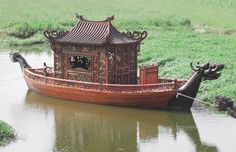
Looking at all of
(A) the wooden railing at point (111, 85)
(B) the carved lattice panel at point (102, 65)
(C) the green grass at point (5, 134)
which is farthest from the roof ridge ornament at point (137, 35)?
(C) the green grass at point (5, 134)

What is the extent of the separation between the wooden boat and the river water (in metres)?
0.56

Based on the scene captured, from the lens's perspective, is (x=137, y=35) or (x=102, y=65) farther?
(x=137, y=35)

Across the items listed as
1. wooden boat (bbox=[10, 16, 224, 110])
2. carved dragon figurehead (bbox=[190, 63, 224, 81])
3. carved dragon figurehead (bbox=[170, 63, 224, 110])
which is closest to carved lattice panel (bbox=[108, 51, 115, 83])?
wooden boat (bbox=[10, 16, 224, 110])

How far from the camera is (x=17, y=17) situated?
70.1 m

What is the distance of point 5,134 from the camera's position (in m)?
26.5

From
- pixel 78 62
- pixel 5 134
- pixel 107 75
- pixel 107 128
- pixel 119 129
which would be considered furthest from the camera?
pixel 78 62

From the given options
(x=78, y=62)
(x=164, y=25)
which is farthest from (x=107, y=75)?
(x=164, y=25)

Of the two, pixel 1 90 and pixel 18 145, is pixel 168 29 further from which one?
pixel 18 145

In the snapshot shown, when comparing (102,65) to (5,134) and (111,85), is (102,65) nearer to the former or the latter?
(111,85)

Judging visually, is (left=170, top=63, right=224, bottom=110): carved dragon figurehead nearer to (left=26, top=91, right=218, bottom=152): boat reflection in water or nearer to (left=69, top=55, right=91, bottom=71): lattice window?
(left=26, top=91, right=218, bottom=152): boat reflection in water

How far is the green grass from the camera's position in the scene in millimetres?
26141

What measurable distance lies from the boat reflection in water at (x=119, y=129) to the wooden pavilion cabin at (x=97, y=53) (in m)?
1.74

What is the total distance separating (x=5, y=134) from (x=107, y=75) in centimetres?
809

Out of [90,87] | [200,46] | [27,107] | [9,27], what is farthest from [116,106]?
[9,27]
